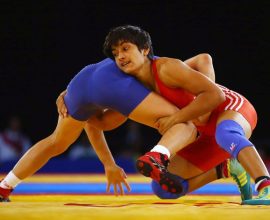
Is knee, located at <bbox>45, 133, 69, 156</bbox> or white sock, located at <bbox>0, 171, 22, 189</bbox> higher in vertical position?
knee, located at <bbox>45, 133, 69, 156</bbox>

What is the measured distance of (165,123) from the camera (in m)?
3.04

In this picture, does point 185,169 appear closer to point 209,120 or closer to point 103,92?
point 209,120

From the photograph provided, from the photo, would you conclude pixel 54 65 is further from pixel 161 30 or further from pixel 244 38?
pixel 244 38

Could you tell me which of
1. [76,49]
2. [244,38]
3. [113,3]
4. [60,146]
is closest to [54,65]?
[76,49]

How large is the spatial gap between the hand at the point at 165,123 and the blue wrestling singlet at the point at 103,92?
14 centimetres

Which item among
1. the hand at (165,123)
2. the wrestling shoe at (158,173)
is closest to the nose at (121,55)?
the hand at (165,123)

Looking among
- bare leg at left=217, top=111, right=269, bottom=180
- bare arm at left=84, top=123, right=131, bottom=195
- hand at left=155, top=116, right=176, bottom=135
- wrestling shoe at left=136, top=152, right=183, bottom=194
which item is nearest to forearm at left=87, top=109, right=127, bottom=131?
bare arm at left=84, top=123, right=131, bottom=195

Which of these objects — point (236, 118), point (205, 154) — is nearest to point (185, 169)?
point (205, 154)

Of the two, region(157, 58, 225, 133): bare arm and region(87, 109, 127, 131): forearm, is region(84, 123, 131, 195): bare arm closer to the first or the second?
region(87, 109, 127, 131): forearm

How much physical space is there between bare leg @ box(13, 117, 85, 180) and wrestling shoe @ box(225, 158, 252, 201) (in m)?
0.86

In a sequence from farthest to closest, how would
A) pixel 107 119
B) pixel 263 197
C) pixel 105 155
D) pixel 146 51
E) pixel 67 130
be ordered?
pixel 105 155
pixel 107 119
pixel 67 130
pixel 146 51
pixel 263 197

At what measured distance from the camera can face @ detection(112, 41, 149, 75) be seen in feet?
10.4

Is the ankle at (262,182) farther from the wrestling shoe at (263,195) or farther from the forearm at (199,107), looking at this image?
the forearm at (199,107)

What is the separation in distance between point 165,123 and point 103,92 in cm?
34
